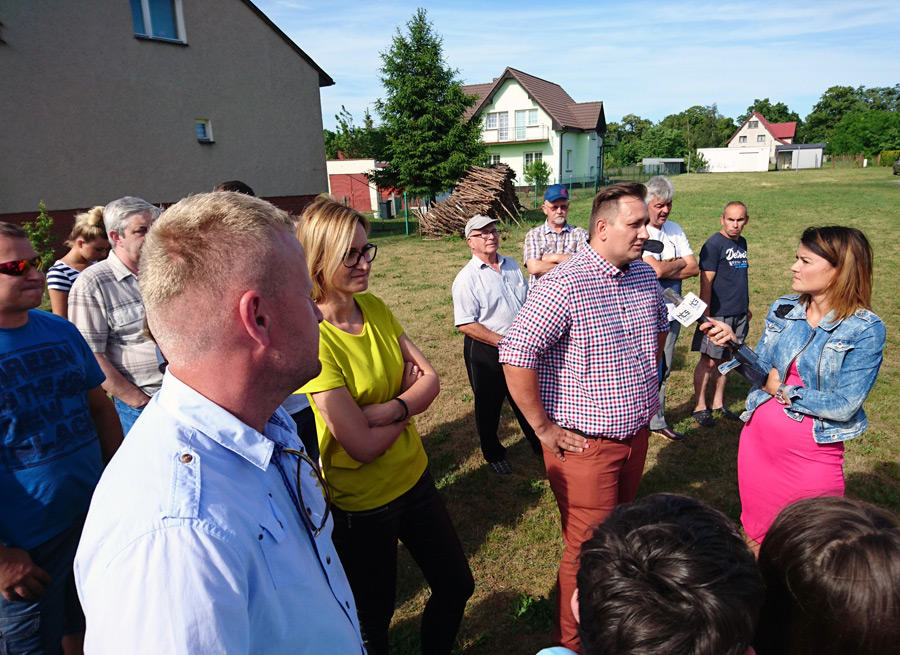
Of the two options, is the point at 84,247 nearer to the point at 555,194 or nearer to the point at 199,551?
the point at 199,551

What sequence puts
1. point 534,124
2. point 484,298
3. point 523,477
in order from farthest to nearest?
1. point 534,124
2. point 523,477
3. point 484,298

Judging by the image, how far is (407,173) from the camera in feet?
72.7

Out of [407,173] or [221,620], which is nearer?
[221,620]

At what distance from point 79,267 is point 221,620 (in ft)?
13.0

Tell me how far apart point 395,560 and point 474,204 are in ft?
56.5

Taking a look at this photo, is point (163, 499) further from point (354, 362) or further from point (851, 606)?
point (851, 606)

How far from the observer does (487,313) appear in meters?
4.42

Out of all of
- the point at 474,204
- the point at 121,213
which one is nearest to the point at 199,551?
the point at 121,213

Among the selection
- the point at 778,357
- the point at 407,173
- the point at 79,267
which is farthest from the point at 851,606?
the point at 407,173

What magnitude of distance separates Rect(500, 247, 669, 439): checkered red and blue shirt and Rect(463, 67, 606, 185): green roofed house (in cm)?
3901

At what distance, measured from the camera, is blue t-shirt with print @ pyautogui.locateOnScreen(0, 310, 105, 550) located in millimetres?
2047

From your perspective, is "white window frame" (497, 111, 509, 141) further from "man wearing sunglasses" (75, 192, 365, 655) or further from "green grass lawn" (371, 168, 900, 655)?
"man wearing sunglasses" (75, 192, 365, 655)

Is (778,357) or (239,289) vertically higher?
(239,289)

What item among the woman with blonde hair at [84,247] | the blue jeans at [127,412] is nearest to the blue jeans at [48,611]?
the blue jeans at [127,412]
